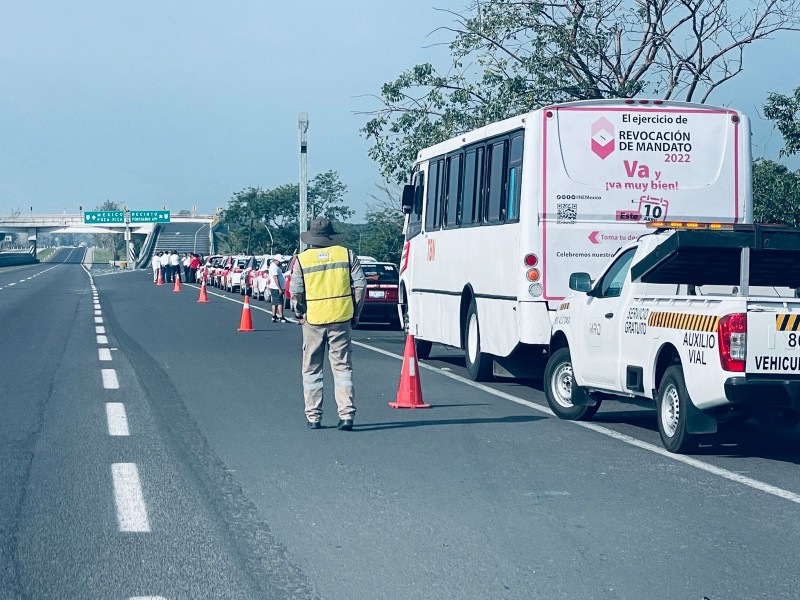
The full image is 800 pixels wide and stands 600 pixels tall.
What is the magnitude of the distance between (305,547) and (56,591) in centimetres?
138

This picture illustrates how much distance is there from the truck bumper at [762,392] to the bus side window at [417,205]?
10.3 metres

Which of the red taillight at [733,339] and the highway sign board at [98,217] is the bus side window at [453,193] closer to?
the red taillight at [733,339]

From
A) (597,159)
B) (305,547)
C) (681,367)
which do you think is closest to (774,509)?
(681,367)

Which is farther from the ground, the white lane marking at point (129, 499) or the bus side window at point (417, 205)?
the bus side window at point (417, 205)

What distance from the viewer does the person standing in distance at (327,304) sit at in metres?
10.6

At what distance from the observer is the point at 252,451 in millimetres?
9578

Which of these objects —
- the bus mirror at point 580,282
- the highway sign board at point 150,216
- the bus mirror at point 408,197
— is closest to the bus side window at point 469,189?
the bus mirror at point 408,197

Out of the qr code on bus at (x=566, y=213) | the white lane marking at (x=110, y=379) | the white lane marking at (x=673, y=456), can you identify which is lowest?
the white lane marking at (x=673, y=456)

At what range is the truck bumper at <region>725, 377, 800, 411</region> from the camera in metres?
8.75

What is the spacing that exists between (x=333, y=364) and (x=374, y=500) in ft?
10.3

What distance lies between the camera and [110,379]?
48.9 ft

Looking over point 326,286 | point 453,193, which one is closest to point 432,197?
point 453,193

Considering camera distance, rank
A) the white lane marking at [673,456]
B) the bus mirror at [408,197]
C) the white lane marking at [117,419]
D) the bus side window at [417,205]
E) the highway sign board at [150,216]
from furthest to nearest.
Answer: the highway sign board at [150,216], the bus mirror at [408,197], the bus side window at [417,205], the white lane marking at [117,419], the white lane marking at [673,456]

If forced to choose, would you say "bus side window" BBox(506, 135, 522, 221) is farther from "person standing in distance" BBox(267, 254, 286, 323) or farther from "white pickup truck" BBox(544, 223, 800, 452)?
"person standing in distance" BBox(267, 254, 286, 323)
